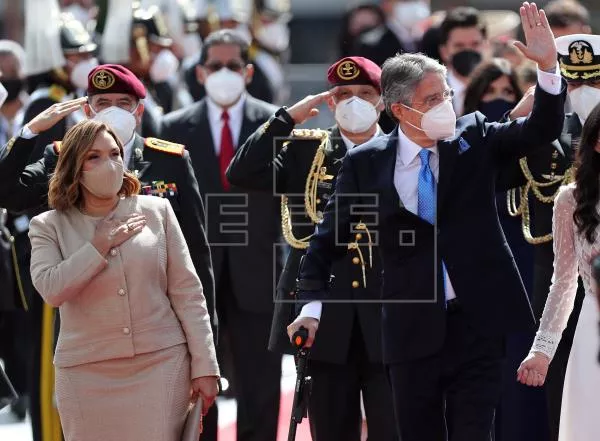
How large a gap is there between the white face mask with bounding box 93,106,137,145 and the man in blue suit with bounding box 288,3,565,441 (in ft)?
4.28

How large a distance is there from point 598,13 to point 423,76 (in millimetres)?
13733

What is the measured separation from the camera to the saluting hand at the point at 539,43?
633cm

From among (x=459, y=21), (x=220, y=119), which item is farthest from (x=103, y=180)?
(x=459, y=21)

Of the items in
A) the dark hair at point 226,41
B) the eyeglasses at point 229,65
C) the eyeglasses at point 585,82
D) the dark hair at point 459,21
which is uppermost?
the dark hair at point 459,21

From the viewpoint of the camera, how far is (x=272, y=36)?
45.6 ft

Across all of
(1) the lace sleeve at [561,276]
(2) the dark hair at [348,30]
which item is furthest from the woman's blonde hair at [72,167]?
(2) the dark hair at [348,30]

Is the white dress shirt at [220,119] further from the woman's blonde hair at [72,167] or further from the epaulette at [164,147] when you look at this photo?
the woman's blonde hair at [72,167]

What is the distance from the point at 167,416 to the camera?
6418 mm

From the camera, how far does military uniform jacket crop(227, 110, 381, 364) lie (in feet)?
24.3

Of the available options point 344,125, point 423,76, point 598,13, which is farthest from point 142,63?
point 598,13

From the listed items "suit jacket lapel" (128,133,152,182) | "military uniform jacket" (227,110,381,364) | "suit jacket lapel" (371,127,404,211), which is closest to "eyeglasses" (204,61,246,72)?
"military uniform jacket" (227,110,381,364)

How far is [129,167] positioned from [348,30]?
6.10 meters

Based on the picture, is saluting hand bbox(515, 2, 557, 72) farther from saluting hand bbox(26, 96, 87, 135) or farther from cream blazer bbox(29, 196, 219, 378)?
saluting hand bbox(26, 96, 87, 135)

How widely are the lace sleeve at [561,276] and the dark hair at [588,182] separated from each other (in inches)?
2.1
